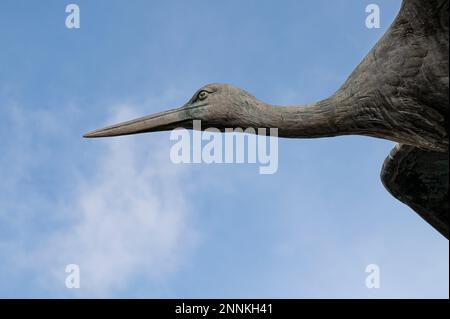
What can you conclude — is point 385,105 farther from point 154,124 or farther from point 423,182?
point 154,124

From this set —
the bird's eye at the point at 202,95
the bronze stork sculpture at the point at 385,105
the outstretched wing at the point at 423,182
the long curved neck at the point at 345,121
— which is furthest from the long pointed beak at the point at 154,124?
the outstretched wing at the point at 423,182

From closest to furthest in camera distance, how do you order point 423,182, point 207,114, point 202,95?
point 207,114 < point 202,95 < point 423,182

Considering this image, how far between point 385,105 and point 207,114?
5.64 feet

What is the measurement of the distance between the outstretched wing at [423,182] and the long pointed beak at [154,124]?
2272 millimetres

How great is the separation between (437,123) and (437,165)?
142cm

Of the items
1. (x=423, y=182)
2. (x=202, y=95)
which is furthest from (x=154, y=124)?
(x=423, y=182)

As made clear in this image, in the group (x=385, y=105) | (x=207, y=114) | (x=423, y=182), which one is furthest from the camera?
(x=423, y=182)

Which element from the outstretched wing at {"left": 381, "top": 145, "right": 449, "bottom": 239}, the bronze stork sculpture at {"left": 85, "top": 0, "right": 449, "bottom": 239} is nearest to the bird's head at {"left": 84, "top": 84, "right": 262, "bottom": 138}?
the bronze stork sculpture at {"left": 85, "top": 0, "right": 449, "bottom": 239}

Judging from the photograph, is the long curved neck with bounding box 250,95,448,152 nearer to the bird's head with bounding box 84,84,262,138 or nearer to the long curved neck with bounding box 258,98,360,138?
the long curved neck with bounding box 258,98,360,138

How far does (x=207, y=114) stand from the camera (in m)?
6.90

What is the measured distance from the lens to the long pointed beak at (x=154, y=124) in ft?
23.2

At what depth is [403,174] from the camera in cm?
757

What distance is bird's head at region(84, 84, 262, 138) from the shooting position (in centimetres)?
675
